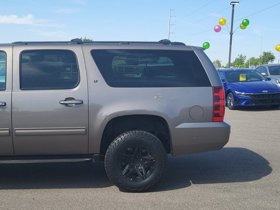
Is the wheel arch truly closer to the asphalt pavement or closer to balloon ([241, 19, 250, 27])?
the asphalt pavement

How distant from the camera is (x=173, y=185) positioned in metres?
→ 5.43

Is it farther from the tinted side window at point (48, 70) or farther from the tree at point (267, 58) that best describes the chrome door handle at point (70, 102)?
the tree at point (267, 58)

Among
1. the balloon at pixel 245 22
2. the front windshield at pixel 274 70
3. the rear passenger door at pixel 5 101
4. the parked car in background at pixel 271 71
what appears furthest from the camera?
the balloon at pixel 245 22

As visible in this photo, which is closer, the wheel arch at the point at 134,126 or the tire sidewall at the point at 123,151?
the tire sidewall at the point at 123,151

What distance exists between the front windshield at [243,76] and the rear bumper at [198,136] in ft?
31.2

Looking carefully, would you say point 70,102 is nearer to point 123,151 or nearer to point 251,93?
point 123,151

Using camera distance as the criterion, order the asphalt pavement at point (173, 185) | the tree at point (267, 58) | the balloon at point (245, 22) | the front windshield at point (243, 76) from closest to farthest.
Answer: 1. the asphalt pavement at point (173, 185)
2. the front windshield at point (243, 76)
3. the balloon at point (245, 22)
4. the tree at point (267, 58)

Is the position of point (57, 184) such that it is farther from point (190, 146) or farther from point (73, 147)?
point (190, 146)

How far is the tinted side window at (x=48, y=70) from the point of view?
5.14 m

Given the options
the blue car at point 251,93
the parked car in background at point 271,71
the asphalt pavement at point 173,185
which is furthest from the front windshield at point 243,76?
the asphalt pavement at point 173,185

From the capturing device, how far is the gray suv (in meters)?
5.05

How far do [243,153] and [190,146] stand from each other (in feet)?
7.69

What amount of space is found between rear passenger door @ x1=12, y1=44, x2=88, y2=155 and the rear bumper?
3.85 feet

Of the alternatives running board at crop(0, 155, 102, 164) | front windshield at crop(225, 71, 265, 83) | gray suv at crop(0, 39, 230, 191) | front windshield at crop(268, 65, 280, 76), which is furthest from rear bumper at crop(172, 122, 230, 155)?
front windshield at crop(268, 65, 280, 76)
